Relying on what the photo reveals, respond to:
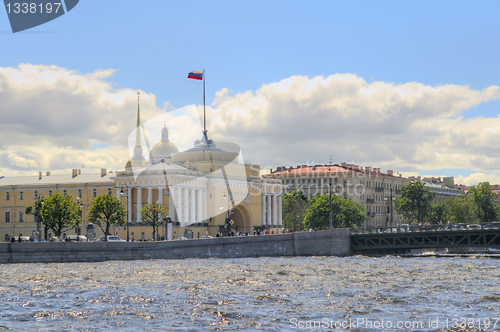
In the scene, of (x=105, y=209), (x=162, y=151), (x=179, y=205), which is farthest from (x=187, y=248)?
(x=162, y=151)

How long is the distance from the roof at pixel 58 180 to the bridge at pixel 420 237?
42417 mm

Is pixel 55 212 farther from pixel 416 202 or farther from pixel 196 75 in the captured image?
pixel 416 202

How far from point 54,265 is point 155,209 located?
27.3 meters

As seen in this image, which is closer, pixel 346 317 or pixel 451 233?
pixel 346 317

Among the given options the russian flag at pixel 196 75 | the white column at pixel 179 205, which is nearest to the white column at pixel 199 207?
the white column at pixel 179 205

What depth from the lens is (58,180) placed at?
92188 mm

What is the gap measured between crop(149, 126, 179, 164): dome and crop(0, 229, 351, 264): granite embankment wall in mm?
44657

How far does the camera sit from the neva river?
62.2 ft

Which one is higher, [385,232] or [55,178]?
[55,178]

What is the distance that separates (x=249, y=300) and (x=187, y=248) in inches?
1138

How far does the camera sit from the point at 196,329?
1817 cm

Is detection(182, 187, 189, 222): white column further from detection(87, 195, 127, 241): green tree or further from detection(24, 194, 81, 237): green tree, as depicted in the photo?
detection(24, 194, 81, 237): green tree

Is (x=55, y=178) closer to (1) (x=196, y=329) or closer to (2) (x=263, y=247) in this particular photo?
(2) (x=263, y=247)

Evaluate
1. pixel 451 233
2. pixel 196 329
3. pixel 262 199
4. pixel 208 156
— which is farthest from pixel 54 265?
pixel 262 199
